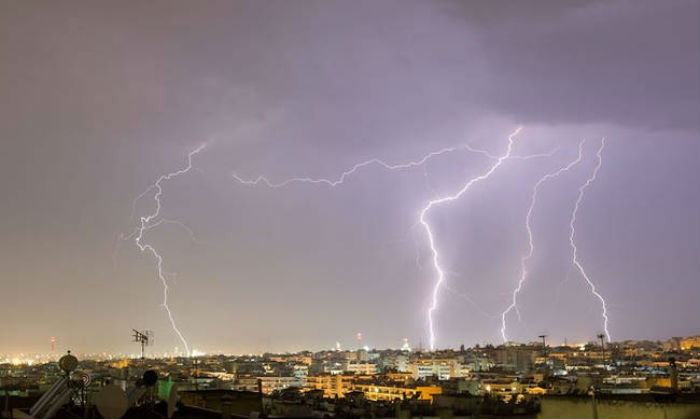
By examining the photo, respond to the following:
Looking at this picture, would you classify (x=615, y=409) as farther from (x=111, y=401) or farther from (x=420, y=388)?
(x=420, y=388)

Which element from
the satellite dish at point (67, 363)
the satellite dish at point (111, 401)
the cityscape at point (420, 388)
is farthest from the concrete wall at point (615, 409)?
the satellite dish at point (67, 363)

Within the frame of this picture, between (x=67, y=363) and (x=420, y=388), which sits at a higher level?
(x=67, y=363)

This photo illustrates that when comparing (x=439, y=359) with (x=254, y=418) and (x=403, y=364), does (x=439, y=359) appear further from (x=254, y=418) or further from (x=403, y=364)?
(x=254, y=418)

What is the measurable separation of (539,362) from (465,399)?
236 ft

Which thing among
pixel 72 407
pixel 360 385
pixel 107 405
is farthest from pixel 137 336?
pixel 360 385

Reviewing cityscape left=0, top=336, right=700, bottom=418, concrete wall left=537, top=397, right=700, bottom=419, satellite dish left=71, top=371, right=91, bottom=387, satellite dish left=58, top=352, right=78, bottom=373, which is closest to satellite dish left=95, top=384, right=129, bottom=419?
cityscape left=0, top=336, right=700, bottom=418

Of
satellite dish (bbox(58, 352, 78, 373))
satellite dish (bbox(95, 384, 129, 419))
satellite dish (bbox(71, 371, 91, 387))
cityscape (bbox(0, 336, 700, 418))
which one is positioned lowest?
cityscape (bbox(0, 336, 700, 418))

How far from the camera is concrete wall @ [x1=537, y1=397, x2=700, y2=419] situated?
12.0 m

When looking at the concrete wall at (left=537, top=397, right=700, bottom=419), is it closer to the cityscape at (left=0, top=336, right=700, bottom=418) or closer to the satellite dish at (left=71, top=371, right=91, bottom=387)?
the cityscape at (left=0, top=336, right=700, bottom=418)

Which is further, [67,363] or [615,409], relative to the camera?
[615,409]

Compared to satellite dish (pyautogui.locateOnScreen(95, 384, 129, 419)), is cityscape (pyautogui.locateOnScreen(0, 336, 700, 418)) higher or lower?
lower

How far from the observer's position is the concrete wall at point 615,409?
39.3 feet

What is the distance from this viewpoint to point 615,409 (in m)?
12.6

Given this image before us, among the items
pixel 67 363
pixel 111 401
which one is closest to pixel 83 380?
pixel 67 363
